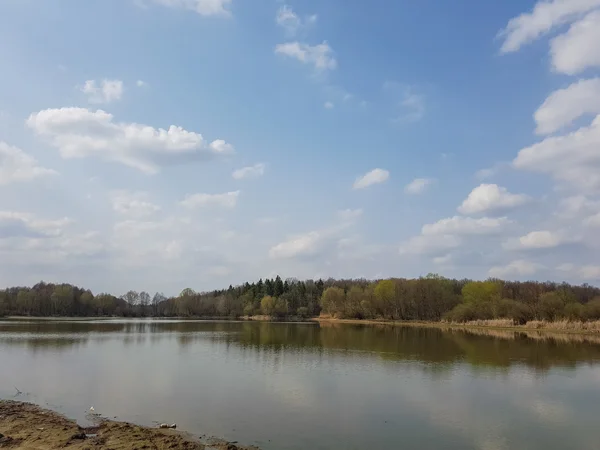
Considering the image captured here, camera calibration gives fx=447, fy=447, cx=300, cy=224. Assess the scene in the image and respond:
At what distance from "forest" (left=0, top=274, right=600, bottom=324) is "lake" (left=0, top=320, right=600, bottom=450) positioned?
3897 centimetres

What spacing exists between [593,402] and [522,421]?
224 inches

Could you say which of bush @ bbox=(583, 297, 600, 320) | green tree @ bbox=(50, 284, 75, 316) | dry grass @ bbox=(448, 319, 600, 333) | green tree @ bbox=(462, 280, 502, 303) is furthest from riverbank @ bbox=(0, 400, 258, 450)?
green tree @ bbox=(50, 284, 75, 316)

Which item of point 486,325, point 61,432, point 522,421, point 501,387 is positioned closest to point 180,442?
point 61,432

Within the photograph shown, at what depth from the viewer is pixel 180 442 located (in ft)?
38.4

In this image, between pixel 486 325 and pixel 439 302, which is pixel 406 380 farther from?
pixel 439 302

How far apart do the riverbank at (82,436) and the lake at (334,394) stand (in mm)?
979

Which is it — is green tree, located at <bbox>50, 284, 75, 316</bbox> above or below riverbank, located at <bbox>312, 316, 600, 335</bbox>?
above

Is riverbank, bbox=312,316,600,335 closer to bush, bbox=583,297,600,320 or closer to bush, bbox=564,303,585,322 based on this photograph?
bush, bbox=564,303,585,322

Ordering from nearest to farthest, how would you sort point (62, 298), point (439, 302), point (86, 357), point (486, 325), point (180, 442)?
point (180, 442)
point (86, 357)
point (486, 325)
point (439, 302)
point (62, 298)

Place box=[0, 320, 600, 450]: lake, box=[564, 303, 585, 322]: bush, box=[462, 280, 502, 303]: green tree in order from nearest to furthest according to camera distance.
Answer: box=[0, 320, 600, 450]: lake, box=[564, 303, 585, 322]: bush, box=[462, 280, 502, 303]: green tree

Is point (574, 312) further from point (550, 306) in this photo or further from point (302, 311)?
point (302, 311)

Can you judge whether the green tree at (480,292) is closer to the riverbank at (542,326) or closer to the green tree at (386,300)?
the riverbank at (542,326)

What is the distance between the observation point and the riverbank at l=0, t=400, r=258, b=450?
11180 millimetres

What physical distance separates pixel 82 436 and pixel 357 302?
9699 cm
